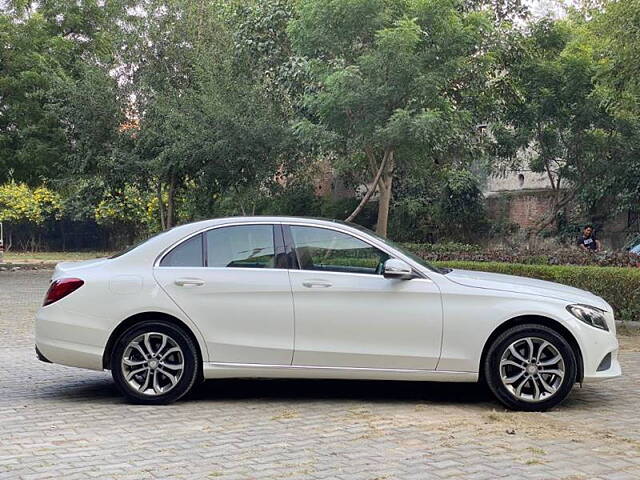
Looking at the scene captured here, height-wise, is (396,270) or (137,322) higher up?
(396,270)

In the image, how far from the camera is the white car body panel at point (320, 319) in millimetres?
6941

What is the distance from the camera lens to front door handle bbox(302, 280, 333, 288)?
7016mm

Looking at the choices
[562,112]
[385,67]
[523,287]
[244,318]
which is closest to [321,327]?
[244,318]

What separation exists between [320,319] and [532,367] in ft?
5.94

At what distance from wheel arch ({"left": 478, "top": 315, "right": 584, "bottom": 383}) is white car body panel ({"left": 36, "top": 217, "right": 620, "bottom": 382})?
4 cm

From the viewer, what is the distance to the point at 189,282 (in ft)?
23.2

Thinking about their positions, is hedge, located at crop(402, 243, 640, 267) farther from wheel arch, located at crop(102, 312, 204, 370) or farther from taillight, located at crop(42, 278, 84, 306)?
taillight, located at crop(42, 278, 84, 306)

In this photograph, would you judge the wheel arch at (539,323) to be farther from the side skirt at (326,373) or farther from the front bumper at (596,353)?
the side skirt at (326,373)

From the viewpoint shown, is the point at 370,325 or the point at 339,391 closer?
the point at 370,325

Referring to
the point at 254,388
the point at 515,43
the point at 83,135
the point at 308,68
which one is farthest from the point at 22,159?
the point at 254,388

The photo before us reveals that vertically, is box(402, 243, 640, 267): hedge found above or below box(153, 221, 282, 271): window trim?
below

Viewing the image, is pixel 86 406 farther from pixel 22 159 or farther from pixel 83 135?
pixel 22 159

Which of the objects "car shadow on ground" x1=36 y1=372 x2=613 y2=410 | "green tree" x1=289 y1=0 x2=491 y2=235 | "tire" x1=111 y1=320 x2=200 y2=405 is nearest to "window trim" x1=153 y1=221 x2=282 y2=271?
"tire" x1=111 y1=320 x2=200 y2=405

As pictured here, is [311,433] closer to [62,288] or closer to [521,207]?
[62,288]
